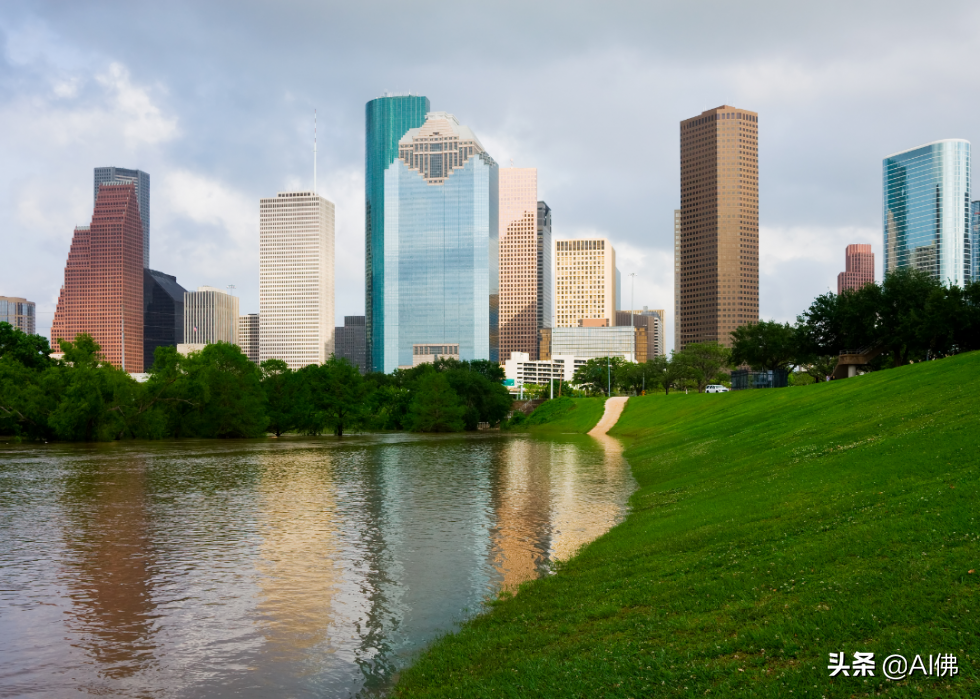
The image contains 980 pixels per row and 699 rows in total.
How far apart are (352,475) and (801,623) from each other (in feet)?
137

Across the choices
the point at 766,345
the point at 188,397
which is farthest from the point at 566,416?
the point at 188,397

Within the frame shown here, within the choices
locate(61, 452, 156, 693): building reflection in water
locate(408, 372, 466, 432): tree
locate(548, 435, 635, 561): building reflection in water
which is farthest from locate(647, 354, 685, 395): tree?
locate(61, 452, 156, 693): building reflection in water

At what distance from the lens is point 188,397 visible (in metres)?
103

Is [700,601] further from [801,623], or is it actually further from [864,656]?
[864,656]

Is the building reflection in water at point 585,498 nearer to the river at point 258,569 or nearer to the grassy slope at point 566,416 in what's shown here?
the river at point 258,569

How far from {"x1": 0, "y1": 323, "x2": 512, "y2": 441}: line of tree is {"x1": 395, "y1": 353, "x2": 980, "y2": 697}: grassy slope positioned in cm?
8558

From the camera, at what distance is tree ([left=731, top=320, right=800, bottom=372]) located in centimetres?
11531

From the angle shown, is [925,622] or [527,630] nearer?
[925,622]

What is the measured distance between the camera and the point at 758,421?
4884cm

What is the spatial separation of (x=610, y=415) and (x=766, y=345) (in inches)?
1136

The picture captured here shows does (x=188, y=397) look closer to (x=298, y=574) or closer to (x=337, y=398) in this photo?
(x=337, y=398)

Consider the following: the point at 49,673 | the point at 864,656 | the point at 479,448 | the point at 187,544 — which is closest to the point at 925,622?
the point at 864,656

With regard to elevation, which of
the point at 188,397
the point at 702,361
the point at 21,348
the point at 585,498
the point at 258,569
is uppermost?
the point at 21,348

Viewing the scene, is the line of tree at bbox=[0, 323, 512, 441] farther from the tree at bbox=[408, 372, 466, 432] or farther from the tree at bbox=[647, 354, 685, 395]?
the tree at bbox=[647, 354, 685, 395]
